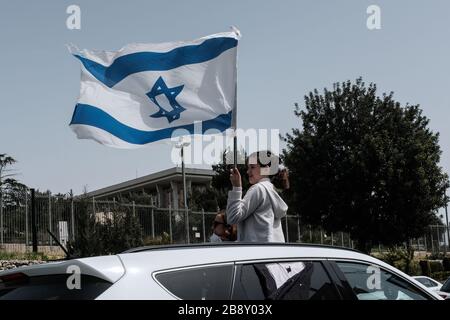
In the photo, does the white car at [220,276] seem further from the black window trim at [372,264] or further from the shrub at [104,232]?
the shrub at [104,232]

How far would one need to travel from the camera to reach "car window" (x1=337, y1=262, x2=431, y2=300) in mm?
4141

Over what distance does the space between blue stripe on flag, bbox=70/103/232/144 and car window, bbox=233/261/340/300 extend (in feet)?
13.2

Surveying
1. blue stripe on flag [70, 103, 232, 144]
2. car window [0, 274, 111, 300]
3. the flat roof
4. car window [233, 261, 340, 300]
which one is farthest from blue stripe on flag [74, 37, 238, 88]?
the flat roof

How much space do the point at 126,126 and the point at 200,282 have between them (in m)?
4.72

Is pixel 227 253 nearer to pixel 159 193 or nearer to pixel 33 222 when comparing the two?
pixel 33 222

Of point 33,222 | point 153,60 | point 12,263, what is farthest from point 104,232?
point 153,60

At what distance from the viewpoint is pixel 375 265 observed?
4.28 m

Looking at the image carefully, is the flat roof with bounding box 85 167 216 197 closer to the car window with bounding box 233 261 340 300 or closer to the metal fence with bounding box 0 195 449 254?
the metal fence with bounding box 0 195 449 254

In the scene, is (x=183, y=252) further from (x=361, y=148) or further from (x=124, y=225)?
(x=361, y=148)

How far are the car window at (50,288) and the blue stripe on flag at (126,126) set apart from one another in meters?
4.47

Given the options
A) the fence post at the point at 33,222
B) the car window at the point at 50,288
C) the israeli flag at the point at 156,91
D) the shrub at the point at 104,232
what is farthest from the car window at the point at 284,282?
the fence post at the point at 33,222
